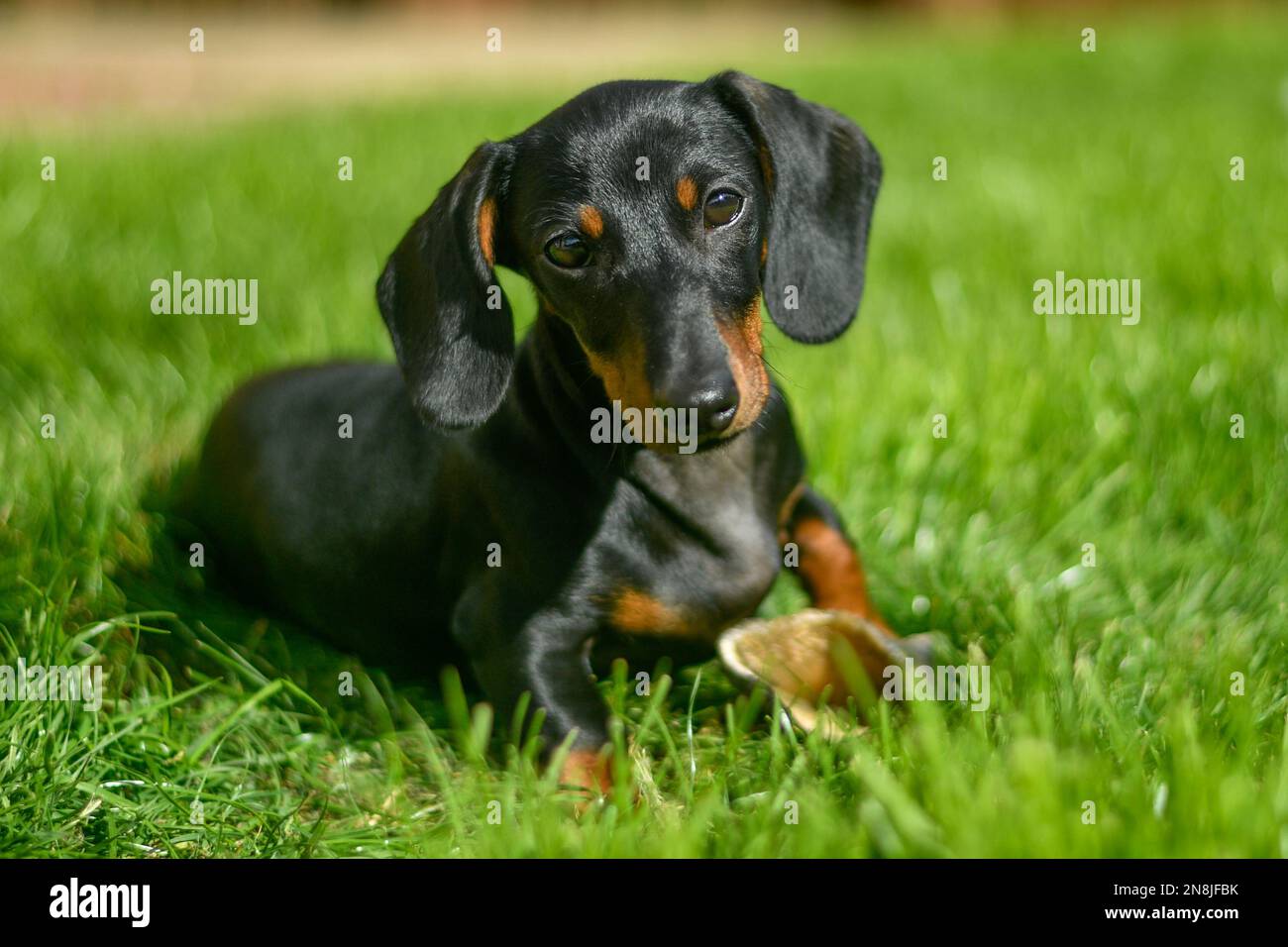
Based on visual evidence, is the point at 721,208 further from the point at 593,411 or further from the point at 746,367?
the point at 593,411

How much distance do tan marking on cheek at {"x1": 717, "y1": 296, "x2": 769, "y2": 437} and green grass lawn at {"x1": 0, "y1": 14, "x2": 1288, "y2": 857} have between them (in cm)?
51

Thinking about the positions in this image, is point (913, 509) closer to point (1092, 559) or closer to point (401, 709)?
point (1092, 559)

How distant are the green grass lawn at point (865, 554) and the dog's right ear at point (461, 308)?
554 millimetres

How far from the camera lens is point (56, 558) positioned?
9.32 ft

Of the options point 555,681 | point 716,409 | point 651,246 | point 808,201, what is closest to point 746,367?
point 716,409

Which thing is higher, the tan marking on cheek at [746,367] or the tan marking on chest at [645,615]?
the tan marking on cheek at [746,367]

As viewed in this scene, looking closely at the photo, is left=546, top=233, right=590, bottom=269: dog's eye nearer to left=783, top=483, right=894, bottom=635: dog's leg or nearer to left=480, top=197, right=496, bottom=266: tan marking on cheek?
left=480, top=197, right=496, bottom=266: tan marking on cheek

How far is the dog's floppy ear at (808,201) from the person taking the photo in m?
2.39

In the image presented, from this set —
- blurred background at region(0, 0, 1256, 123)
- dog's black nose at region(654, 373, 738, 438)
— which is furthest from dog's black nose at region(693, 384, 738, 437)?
blurred background at region(0, 0, 1256, 123)

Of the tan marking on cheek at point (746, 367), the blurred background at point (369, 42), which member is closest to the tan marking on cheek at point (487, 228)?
the tan marking on cheek at point (746, 367)

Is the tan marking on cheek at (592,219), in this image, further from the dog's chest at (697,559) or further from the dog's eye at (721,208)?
the dog's chest at (697,559)

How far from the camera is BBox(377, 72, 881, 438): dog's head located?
83.8 inches

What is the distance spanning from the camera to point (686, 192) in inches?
Result: 86.3

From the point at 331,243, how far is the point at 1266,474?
12.5 feet
